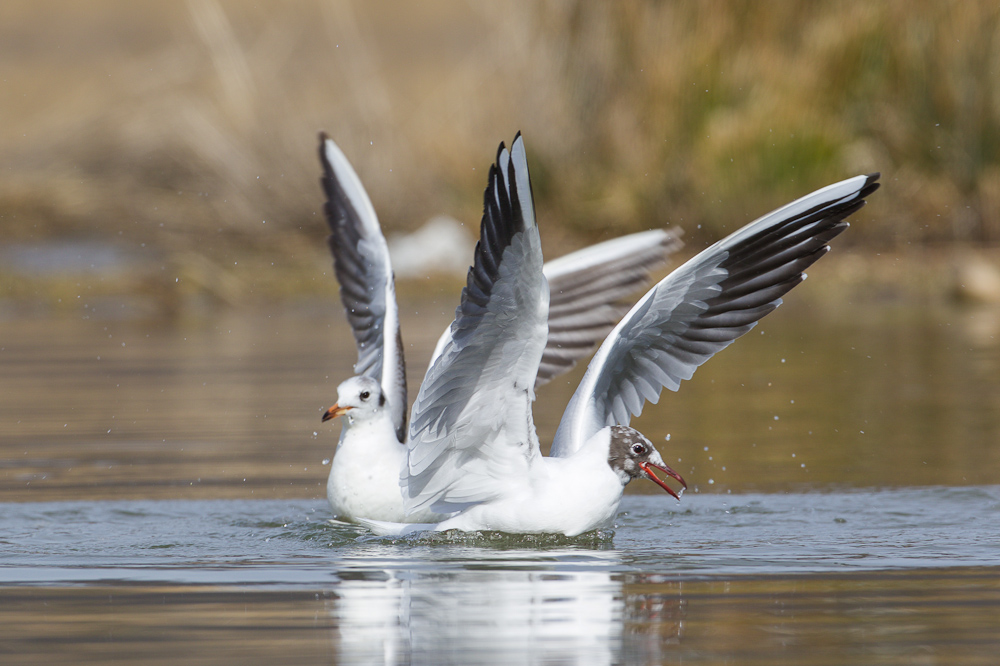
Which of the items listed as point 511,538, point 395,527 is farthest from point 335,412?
point 511,538

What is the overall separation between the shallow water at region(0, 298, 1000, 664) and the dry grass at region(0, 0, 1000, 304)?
14.4ft

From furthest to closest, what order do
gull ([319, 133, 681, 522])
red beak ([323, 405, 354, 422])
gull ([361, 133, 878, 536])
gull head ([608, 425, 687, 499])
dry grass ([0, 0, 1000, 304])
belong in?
dry grass ([0, 0, 1000, 304])
gull ([319, 133, 681, 522])
red beak ([323, 405, 354, 422])
gull head ([608, 425, 687, 499])
gull ([361, 133, 878, 536])

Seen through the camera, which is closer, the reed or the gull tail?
the gull tail

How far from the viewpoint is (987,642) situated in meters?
3.76

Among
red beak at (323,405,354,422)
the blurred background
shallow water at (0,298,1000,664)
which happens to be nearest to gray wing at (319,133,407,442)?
shallow water at (0,298,1000,664)

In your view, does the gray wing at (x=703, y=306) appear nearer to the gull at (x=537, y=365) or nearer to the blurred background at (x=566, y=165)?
the gull at (x=537, y=365)

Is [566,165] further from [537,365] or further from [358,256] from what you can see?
[537,365]

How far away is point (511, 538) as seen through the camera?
5.82 metres

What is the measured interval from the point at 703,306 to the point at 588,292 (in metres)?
1.63

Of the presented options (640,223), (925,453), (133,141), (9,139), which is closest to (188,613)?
(925,453)

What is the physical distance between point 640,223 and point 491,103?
205 cm

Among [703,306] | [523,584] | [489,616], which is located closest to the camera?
[489,616]

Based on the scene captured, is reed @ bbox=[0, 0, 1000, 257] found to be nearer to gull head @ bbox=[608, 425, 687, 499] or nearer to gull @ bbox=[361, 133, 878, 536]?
gull @ bbox=[361, 133, 878, 536]

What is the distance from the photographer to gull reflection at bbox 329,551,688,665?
12.4 feet
